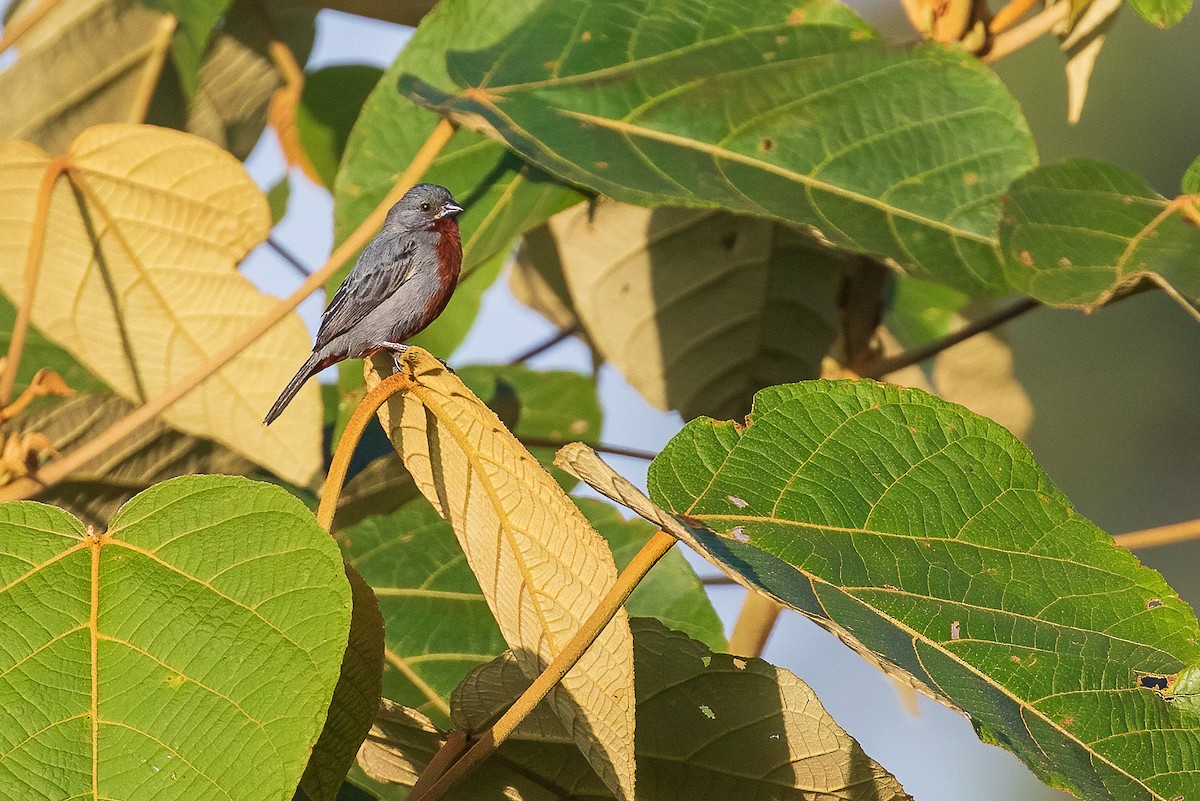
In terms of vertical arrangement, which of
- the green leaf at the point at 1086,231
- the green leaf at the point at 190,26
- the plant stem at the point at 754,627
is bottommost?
the plant stem at the point at 754,627

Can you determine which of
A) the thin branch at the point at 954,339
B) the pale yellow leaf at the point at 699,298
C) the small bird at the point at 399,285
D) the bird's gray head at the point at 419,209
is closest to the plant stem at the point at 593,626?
the thin branch at the point at 954,339

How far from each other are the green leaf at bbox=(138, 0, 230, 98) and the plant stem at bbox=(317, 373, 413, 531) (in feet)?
4.87

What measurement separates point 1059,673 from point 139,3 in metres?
2.56

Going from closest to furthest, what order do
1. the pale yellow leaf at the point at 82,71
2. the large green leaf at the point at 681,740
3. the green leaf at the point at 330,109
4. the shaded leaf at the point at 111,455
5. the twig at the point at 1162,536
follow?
1. the large green leaf at the point at 681,740
2. the twig at the point at 1162,536
3. the shaded leaf at the point at 111,455
4. the pale yellow leaf at the point at 82,71
5. the green leaf at the point at 330,109

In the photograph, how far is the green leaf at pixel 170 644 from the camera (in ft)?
4.04

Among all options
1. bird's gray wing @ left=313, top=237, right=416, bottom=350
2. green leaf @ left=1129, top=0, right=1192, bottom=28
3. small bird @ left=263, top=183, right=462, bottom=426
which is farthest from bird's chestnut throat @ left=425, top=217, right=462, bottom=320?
green leaf @ left=1129, top=0, right=1192, bottom=28

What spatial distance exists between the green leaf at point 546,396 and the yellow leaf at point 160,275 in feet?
2.36

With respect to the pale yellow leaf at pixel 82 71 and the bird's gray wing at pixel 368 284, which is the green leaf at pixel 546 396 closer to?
the bird's gray wing at pixel 368 284

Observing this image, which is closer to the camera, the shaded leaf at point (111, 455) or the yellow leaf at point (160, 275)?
the yellow leaf at point (160, 275)

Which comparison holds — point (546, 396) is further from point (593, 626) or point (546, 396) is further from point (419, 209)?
point (593, 626)

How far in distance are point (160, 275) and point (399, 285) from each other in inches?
22.7

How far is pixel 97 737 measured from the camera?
126 cm

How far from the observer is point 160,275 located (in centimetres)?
236

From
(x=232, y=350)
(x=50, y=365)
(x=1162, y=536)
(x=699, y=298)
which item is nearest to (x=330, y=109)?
(x=50, y=365)
